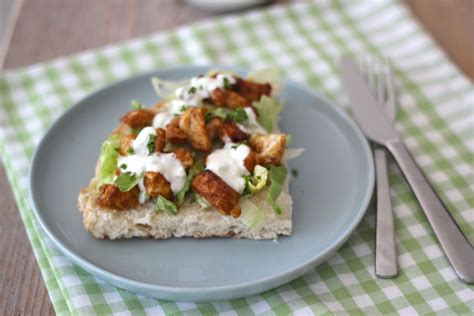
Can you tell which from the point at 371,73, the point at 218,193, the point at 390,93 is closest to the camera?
the point at 218,193

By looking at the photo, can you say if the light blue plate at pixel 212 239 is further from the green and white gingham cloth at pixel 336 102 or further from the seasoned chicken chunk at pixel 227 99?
the seasoned chicken chunk at pixel 227 99

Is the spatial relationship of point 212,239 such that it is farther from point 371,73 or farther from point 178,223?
point 371,73

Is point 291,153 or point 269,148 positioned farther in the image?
point 291,153

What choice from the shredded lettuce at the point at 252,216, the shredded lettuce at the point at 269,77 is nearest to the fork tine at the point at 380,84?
the shredded lettuce at the point at 269,77

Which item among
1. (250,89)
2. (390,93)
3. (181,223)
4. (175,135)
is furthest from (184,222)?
(390,93)

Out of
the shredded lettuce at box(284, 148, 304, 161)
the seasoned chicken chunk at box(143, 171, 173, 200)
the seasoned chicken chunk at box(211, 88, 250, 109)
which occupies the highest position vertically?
the seasoned chicken chunk at box(211, 88, 250, 109)

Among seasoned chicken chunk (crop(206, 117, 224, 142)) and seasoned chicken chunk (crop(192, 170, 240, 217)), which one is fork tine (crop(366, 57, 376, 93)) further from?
seasoned chicken chunk (crop(192, 170, 240, 217))

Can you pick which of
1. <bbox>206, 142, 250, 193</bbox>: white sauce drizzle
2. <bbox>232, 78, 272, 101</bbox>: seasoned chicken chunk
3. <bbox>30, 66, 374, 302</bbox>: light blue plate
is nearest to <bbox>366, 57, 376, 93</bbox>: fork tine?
<bbox>30, 66, 374, 302</bbox>: light blue plate

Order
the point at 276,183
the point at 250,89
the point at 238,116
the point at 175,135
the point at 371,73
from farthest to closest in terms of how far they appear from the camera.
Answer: the point at 371,73 → the point at 250,89 → the point at 238,116 → the point at 175,135 → the point at 276,183
